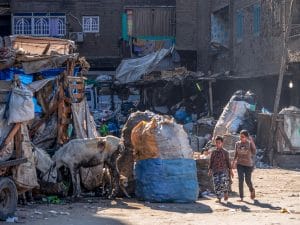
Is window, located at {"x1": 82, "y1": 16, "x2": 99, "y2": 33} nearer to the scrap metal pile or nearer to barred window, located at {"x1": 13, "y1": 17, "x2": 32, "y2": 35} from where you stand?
barred window, located at {"x1": 13, "y1": 17, "x2": 32, "y2": 35}

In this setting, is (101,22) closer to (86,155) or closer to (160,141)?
(86,155)

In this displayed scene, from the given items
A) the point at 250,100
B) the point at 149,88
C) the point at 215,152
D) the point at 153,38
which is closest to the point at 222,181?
the point at 215,152

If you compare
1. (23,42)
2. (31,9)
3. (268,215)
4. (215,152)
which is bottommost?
(268,215)

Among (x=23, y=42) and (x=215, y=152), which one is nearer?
(x=215, y=152)

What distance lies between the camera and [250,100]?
25969mm

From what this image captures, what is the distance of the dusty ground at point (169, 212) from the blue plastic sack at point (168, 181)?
0.24 metres

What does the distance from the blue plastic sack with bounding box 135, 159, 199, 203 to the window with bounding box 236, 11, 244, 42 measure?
1863 cm

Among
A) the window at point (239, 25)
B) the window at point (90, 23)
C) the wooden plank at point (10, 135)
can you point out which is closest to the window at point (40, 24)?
the window at point (90, 23)

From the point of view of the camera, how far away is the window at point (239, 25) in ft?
105

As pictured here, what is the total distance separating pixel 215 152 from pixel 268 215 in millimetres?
2310

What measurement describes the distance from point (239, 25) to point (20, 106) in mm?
21793

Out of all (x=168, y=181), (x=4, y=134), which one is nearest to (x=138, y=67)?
(x=168, y=181)

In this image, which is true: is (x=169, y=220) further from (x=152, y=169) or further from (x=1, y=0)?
(x=1, y=0)

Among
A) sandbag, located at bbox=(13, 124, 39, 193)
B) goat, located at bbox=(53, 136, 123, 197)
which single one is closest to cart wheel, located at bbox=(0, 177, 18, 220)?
sandbag, located at bbox=(13, 124, 39, 193)
